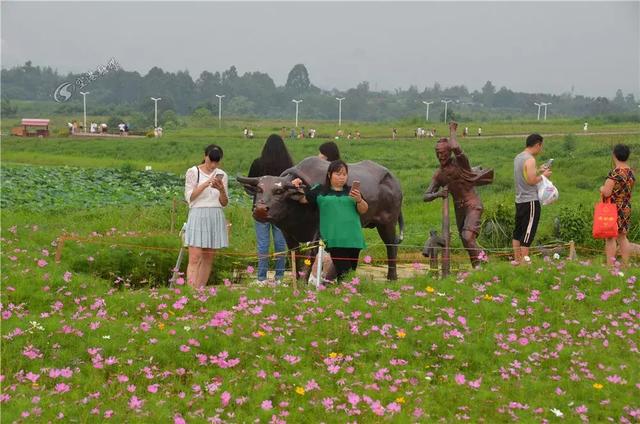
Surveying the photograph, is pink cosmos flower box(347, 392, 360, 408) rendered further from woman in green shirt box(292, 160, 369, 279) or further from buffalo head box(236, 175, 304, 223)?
buffalo head box(236, 175, 304, 223)

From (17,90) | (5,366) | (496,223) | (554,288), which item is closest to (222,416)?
(5,366)

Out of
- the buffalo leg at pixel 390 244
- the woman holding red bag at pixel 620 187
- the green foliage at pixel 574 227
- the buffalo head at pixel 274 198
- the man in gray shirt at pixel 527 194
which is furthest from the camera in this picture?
the green foliage at pixel 574 227

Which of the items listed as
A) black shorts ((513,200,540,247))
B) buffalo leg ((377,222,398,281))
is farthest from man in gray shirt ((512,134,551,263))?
buffalo leg ((377,222,398,281))

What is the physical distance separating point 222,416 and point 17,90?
4752 inches

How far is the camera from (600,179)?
78.9 feet

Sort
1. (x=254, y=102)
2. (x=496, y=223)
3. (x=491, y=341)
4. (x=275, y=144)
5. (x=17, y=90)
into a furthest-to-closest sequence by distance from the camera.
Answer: (x=254, y=102) → (x=17, y=90) → (x=496, y=223) → (x=275, y=144) → (x=491, y=341)

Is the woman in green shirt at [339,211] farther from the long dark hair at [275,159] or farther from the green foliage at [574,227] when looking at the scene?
the green foliage at [574,227]

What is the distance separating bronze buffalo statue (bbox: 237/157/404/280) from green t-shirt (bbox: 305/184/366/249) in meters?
0.50

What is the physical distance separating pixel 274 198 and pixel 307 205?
466mm

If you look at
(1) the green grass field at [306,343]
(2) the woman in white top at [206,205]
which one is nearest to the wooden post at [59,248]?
(1) the green grass field at [306,343]

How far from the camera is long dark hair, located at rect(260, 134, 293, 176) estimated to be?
10102mm

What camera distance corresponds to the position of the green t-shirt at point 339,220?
8.56m

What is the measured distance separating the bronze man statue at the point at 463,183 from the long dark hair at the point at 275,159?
1.89 metres

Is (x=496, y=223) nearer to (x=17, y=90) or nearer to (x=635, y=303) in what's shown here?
(x=635, y=303)
